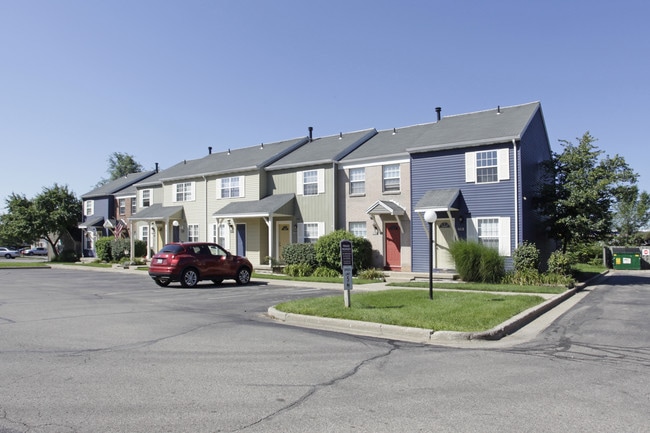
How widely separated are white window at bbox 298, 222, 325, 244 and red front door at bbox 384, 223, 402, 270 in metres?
3.46

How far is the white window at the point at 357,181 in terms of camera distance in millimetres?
23984

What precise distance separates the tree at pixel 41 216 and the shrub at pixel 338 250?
28.2m

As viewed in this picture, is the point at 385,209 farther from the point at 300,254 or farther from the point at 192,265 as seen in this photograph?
the point at 192,265

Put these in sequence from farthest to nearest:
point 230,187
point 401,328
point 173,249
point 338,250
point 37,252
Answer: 1. point 37,252
2. point 230,187
3. point 338,250
4. point 173,249
5. point 401,328

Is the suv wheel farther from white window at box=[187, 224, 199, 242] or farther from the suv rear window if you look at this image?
white window at box=[187, 224, 199, 242]

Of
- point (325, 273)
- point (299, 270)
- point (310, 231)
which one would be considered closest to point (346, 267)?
point (325, 273)

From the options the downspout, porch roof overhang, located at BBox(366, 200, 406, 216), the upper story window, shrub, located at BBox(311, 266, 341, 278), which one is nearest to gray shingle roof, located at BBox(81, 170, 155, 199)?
shrub, located at BBox(311, 266, 341, 278)

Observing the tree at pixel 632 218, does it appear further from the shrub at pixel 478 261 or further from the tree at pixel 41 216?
the tree at pixel 41 216

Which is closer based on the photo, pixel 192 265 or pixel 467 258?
pixel 192 265

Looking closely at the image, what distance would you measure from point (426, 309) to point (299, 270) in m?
12.6

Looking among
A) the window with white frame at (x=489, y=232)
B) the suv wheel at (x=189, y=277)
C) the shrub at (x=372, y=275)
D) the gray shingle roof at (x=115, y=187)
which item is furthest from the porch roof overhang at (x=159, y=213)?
the window with white frame at (x=489, y=232)

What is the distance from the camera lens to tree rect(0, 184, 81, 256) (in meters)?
39.6

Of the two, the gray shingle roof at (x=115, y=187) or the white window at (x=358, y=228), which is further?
the gray shingle roof at (x=115, y=187)

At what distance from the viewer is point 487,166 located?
19.8m
